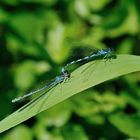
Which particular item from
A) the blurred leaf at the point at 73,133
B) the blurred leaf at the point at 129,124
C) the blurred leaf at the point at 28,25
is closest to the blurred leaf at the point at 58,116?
the blurred leaf at the point at 73,133

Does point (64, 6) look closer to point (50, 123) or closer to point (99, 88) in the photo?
point (99, 88)

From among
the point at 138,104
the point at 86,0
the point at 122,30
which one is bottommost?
the point at 138,104

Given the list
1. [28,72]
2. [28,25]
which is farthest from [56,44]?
[28,25]

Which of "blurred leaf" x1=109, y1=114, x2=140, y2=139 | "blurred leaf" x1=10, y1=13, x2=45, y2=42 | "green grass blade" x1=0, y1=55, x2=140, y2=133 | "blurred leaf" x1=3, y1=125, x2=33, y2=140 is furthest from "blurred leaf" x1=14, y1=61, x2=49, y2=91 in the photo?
"green grass blade" x1=0, y1=55, x2=140, y2=133

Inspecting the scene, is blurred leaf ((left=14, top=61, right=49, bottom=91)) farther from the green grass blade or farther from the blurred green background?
the green grass blade

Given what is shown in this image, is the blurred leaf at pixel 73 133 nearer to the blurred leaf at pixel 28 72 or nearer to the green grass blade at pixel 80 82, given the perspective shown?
the green grass blade at pixel 80 82

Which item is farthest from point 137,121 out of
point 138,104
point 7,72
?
point 7,72

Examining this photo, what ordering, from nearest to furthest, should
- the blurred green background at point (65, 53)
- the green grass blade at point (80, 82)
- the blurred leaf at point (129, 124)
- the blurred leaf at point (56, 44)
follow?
the green grass blade at point (80, 82)
the blurred leaf at point (129, 124)
the blurred green background at point (65, 53)
the blurred leaf at point (56, 44)
